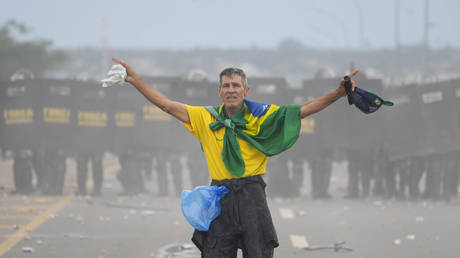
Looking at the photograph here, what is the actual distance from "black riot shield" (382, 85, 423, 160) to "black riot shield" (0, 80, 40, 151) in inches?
255

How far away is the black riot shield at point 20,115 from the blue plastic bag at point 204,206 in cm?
1114

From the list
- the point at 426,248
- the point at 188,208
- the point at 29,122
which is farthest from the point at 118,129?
the point at 188,208

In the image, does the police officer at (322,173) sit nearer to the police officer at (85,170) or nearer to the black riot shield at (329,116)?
the black riot shield at (329,116)

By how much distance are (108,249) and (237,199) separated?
4.28 meters

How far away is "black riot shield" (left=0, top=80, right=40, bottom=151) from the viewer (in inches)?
659

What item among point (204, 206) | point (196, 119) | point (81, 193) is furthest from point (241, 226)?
point (81, 193)

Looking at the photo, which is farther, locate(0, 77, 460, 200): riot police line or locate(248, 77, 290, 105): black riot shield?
locate(248, 77, 290, 105): black riot shield

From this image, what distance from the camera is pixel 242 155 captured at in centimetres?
601

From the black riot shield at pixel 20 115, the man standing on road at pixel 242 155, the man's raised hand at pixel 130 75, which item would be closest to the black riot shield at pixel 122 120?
the black riot shield at pixel 20 115

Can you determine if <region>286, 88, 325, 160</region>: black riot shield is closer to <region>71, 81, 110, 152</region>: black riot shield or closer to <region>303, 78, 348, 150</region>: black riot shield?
<region>303, 78, 348, 150</region>: black riot shield

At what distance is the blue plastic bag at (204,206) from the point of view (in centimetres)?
595

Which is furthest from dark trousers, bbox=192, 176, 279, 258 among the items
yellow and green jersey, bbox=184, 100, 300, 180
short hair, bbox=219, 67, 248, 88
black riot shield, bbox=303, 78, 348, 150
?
black riot shield, bbox=303, 78, 348, 150

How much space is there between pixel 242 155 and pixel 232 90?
1.44 feet

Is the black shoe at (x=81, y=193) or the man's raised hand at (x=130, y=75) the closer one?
the man's raised hand at (x=130, y=75)
